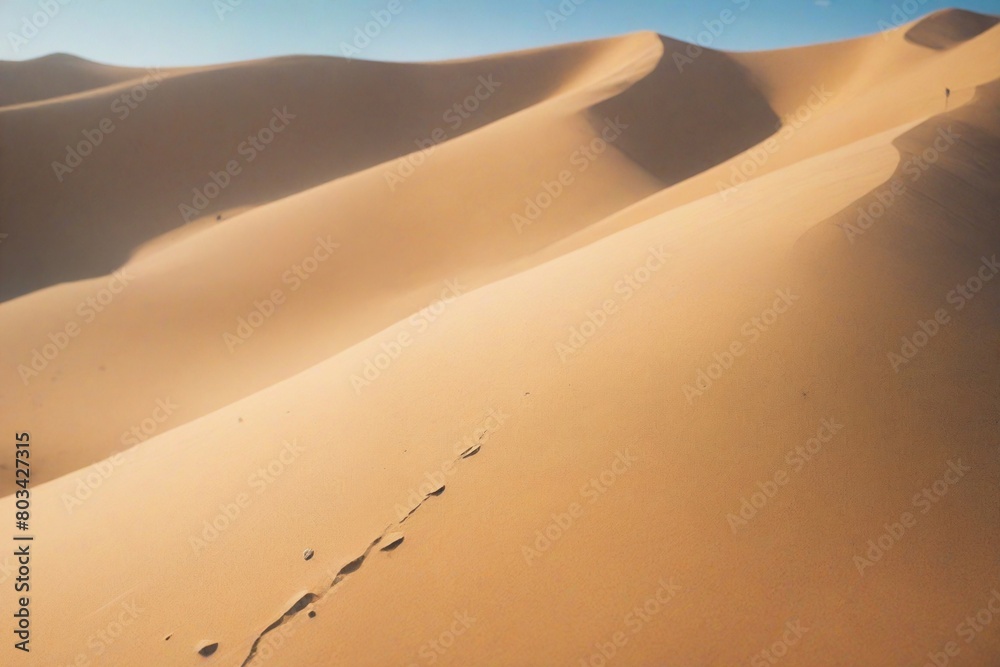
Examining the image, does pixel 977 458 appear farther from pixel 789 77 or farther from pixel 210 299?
pixel 789 77

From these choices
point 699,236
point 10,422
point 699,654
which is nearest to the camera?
point 699,654

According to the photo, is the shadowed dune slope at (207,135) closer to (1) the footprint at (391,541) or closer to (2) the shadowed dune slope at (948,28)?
(2) the shadowed dune slope at (948,28)

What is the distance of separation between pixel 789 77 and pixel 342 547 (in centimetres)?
2230

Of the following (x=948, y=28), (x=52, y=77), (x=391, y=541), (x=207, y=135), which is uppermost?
(x=52, y=77)

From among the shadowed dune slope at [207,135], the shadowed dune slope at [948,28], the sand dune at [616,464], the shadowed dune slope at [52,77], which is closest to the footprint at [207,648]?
the sand dune at [616,464]

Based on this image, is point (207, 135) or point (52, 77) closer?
point (207, 135)

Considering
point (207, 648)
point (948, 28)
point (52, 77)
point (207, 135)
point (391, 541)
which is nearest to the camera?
point (207, 648)

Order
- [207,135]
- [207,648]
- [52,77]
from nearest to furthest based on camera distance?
[207,648] < [207,135] < [52,77]

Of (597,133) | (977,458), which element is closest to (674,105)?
(597,133)

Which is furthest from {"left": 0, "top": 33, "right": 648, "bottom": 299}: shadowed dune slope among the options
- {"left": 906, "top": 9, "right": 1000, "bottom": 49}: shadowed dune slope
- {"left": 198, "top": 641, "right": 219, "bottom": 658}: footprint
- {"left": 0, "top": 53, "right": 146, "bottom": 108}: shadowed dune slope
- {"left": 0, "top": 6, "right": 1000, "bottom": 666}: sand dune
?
{"left": 198, "top": 641, "right": 219, "bottom": 658}: footprint

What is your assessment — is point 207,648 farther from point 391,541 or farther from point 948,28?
point 948,28

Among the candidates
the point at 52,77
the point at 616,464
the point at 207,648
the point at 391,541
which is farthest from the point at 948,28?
the point at 52,77

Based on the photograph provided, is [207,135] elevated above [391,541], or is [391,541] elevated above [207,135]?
[207,135]

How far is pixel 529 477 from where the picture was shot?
3.03 m
